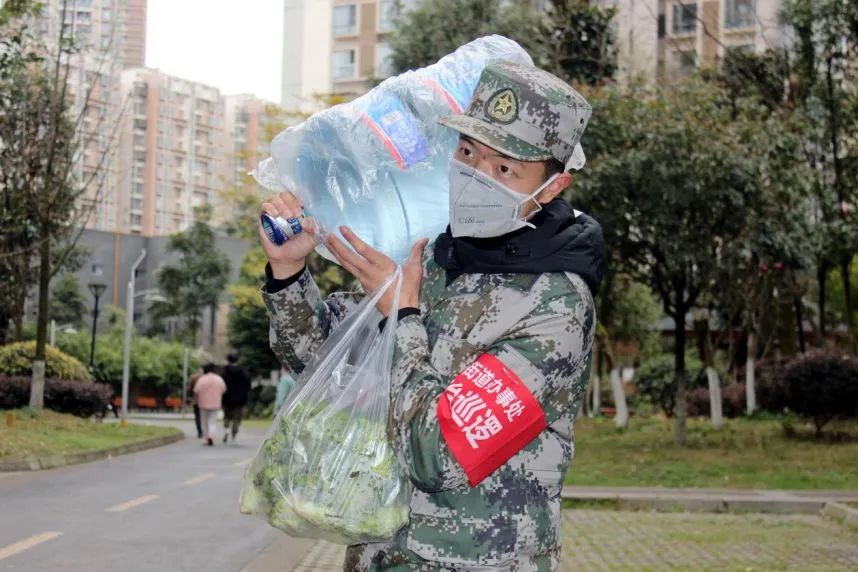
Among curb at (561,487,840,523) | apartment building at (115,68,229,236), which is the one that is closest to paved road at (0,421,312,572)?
curb at (561,487,840,523)

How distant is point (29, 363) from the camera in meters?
28.4

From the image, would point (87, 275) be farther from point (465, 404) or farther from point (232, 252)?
point (465, 404)

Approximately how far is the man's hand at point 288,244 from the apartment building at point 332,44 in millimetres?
75081

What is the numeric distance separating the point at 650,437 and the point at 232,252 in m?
69.2

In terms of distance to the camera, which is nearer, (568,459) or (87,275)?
(568,459)

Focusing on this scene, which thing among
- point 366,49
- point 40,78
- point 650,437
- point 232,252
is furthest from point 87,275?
point 650,437

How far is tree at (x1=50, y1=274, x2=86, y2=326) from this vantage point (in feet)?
236

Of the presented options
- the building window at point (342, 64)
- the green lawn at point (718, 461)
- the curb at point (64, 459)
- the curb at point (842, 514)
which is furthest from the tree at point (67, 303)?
the curb at point (842, 514)

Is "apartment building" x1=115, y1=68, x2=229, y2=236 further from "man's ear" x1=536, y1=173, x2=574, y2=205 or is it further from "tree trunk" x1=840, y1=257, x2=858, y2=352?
"man's ear" x1=536, y1=173, x2=574, y2=205

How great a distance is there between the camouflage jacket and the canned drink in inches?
15.5

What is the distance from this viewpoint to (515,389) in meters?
2.47

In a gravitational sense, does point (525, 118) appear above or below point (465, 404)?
above

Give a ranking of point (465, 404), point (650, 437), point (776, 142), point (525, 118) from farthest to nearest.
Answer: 1. point (650, 437)
2. point (776, 142)
3. point (525, 118)
4. point (465, 404)

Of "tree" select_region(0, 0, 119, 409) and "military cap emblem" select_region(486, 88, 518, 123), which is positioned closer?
"military cap emblem" select_region(486, 88, 518, 123)
